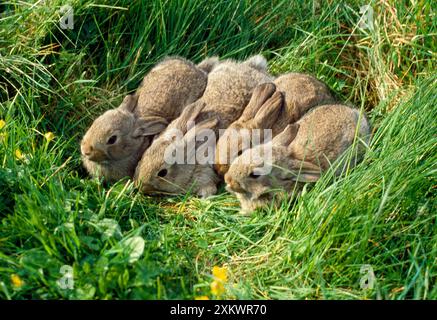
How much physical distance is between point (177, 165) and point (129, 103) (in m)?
0.74

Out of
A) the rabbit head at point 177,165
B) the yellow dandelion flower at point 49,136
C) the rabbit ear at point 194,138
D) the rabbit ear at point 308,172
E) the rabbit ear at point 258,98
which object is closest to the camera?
the rabbit ear at point 308,172

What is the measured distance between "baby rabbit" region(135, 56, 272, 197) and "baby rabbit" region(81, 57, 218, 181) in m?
0.16

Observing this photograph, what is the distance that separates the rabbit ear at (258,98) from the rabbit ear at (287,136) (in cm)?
37

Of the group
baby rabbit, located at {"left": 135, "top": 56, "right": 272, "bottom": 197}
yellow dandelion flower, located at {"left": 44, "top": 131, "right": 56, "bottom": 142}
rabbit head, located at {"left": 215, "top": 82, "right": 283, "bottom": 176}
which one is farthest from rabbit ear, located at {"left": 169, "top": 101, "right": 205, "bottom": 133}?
yellow dandelion flower, located at {"left": 44, "top": 131, "right": 56, "bottom": 142}

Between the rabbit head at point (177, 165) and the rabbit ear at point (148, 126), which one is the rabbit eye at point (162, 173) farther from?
the rabbit ear at point (148, 126)

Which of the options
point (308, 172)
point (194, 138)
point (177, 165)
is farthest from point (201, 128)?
point (308, 172)

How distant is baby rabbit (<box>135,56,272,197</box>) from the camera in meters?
5.71

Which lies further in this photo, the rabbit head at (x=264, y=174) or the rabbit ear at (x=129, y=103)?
the rabbit ear at (x=129, y=103)

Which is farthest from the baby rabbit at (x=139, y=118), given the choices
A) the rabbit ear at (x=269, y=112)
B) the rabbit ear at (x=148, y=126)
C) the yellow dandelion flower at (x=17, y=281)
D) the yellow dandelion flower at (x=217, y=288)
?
the yellow dandelion flower at (x=217, y=288)

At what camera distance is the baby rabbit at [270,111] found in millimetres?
5742

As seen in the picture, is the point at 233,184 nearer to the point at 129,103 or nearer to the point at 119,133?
the point at 119,133

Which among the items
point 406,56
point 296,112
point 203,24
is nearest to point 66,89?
point 203,24

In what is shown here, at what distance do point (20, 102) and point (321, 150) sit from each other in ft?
8.01
